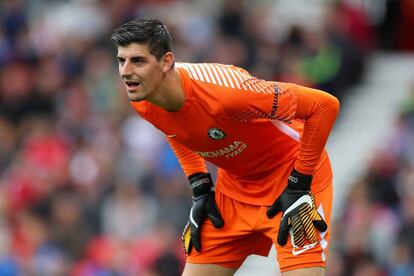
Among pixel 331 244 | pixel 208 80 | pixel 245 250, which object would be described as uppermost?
pixel 208 80

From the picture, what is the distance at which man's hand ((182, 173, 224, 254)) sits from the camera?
7340 millimetres

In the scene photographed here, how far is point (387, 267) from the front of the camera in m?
10.4

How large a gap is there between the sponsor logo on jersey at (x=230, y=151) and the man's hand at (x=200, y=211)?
40 cm

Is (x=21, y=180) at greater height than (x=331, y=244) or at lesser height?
lesser

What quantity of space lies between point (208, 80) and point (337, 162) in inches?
269

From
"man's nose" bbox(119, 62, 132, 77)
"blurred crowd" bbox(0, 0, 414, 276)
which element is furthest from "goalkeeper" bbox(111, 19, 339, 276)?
"blurred crowd" bbox(0, 0, 414, 276)

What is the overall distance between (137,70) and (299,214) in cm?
122

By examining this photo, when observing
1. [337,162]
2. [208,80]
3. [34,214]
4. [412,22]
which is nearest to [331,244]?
[337,162]

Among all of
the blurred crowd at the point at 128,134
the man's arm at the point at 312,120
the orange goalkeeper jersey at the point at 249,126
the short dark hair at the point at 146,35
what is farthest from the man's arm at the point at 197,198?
the blurred crowd at the point at 128,134

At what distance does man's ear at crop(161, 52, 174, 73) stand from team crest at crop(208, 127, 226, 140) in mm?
424

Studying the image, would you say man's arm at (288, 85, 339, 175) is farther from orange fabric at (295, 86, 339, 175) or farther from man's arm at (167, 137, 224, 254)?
man's arm at (167, 137, 224, 254)

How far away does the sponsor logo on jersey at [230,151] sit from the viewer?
7020mm

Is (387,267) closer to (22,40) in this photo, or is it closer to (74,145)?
(74,145)

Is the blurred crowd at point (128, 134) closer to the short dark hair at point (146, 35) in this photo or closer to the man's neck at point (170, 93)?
the man's neck at point (170, 93)
